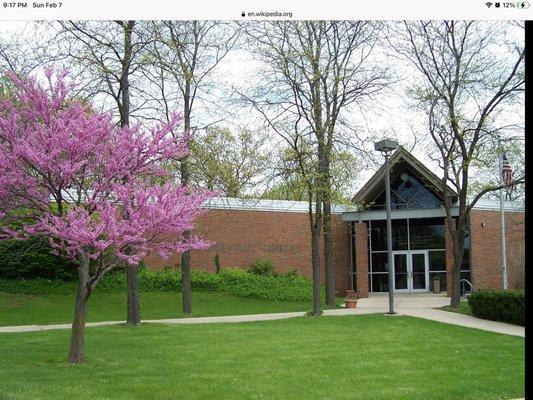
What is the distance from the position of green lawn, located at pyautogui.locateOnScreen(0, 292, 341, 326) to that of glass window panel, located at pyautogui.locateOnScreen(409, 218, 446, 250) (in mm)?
3992

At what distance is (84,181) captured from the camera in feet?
13.0

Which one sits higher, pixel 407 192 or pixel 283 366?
pixel 407 192

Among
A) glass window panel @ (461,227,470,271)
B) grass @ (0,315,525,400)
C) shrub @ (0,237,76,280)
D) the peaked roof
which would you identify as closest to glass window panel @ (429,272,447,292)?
grass @ (0,315,525,400)

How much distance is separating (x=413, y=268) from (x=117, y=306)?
4679 mm

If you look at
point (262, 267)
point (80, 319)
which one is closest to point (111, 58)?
point (80, 319)

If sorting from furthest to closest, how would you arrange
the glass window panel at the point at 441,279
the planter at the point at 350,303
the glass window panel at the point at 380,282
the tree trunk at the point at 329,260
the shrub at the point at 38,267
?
the tree trunk at the point at 329,260 → the shrub at the point at 38,267 → the planter at the point at 350,303 → the glass window panel at the point at 380,282 → the glass window panel at the point at 441,279

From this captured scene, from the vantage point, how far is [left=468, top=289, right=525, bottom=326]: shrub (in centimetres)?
224

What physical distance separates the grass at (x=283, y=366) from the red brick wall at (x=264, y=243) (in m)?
3.38

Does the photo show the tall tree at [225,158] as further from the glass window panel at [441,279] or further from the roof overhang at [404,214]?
the glass window panel at [441,279]

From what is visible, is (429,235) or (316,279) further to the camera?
(316,279)

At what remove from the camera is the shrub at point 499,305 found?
88.1 inches

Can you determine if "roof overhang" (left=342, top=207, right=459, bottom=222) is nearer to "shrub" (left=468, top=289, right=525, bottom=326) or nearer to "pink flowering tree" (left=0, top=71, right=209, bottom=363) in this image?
"shrub" (left=468, top=289, right=525, bottom=326)

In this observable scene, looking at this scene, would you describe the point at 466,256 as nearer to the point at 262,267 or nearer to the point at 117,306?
the point at 117,306

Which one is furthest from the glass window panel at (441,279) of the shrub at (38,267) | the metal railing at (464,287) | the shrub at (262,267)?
the shrub at (262,267)
